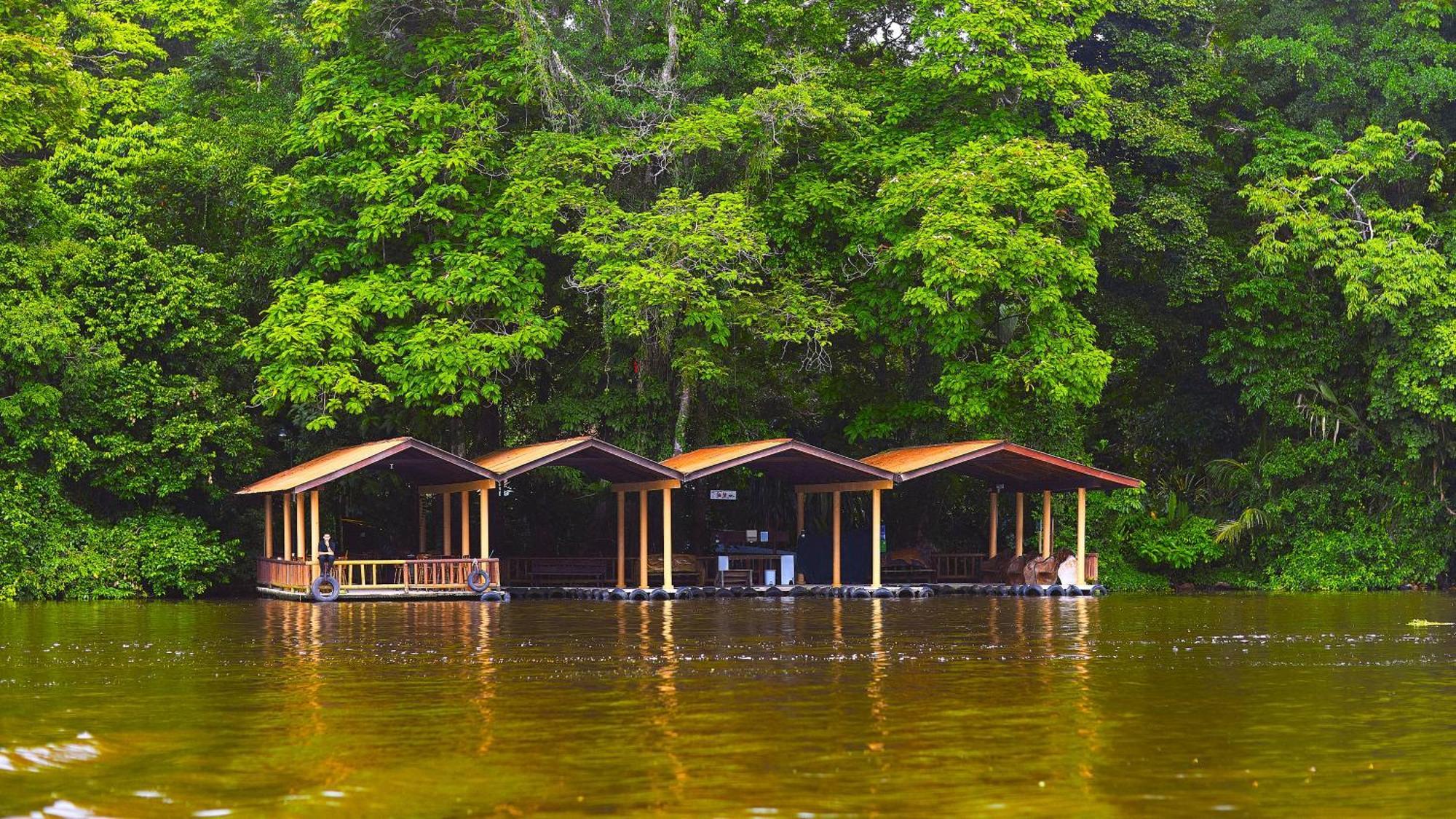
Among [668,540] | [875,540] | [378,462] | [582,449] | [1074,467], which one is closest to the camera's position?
[378,462]

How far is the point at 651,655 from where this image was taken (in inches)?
699

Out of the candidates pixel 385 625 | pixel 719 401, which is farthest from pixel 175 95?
pixel 385 625

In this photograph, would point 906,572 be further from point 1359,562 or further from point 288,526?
point 288,526

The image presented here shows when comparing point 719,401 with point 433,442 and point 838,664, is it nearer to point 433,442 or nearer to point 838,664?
point 433,442

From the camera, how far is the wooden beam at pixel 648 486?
30.2 metres

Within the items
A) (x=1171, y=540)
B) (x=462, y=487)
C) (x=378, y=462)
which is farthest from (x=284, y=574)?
(x=1171, y=540)

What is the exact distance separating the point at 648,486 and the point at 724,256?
450 cm

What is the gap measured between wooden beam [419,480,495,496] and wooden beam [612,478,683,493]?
2.41 m

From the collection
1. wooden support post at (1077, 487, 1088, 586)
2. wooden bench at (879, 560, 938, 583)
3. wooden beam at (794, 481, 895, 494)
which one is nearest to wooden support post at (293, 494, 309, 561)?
wooden beam at (794, 481, 895, 494)

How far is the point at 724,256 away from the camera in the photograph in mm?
31922

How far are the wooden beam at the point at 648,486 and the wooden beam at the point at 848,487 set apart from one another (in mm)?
3534

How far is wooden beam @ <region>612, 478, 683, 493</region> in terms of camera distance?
30.2 meters

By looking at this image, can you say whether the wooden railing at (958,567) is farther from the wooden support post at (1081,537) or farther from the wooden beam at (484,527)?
the wooden beam at (484,527)

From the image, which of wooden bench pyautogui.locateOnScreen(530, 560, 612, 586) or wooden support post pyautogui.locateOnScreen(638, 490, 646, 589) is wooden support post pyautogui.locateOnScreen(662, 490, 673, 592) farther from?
wooden bench pyautogui.locateOnScreen(530, 560, 612, 586)
